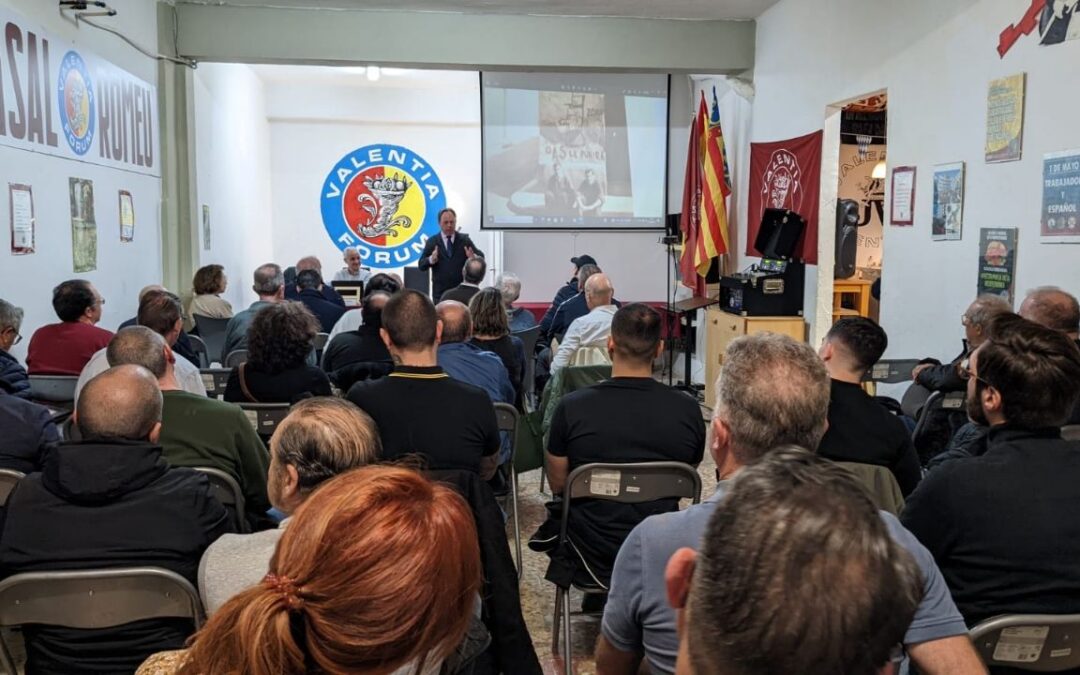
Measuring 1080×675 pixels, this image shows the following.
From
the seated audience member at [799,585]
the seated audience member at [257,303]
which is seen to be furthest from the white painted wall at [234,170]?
the seated audience member at [799,585]

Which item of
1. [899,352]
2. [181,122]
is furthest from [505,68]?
[899,352]

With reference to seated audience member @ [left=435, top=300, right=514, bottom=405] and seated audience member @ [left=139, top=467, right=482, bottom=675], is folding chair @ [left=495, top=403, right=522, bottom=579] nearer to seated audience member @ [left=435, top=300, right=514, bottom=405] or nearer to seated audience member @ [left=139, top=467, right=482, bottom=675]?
seated audience member @ [left=435, top=300, right=514, bottom=405]

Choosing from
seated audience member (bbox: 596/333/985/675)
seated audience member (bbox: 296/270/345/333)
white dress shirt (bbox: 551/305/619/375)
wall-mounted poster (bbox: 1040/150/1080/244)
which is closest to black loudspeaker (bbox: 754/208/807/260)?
white dress shirt (bbox: 551/305/619/375)

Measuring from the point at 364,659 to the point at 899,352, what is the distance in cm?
493

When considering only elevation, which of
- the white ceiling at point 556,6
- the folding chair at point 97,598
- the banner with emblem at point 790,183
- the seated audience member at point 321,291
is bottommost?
the folding chair at point 97,598

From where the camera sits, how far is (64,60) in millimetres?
4941

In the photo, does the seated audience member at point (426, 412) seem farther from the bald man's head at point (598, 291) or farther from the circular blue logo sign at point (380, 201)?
the circular blue logo sign at point (380, 201)

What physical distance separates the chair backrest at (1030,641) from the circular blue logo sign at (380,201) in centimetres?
1110

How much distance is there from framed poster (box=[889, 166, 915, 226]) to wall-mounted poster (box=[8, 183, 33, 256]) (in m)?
4.87

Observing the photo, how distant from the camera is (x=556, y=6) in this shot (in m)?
6.99

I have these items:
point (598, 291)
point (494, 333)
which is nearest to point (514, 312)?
point (598, 291)

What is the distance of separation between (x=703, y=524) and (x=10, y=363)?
3120 mm

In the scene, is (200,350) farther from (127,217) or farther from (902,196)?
(902,196)

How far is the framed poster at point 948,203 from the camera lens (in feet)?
15.1
